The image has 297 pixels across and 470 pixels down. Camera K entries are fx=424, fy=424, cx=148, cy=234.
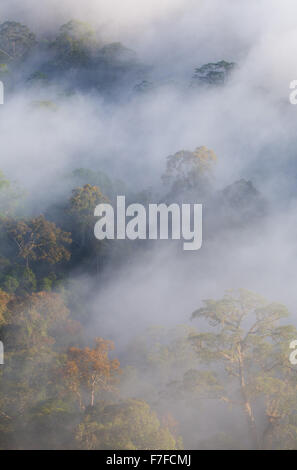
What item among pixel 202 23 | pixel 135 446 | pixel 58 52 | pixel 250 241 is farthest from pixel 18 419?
pixel 202 23

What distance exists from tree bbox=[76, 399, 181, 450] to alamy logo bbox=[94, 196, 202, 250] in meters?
22.9

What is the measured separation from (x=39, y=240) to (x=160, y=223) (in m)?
12.8

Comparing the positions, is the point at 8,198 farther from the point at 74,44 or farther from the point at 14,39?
the point at 14,39

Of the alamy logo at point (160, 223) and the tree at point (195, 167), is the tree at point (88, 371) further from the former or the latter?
the tree at point (195, 167)

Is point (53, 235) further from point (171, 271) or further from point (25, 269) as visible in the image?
point (171, 271)

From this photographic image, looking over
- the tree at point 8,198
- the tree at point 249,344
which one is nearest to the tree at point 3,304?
the tree at point 249,344

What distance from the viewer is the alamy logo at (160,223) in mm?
40281

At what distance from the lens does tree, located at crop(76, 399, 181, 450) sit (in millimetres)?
16266

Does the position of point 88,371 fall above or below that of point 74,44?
below

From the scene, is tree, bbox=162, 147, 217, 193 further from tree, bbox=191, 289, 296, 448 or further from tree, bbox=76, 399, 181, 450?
tree, bbox=76, 399, 181, 450

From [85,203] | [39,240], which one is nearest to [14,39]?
[85,203]

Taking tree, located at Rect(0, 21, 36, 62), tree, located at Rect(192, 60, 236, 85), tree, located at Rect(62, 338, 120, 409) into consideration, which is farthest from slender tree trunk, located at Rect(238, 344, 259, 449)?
tree, located at Rect(0, 21, 36, 62)

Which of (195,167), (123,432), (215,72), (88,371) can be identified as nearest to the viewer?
(123,432)

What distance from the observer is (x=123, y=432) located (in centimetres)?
1648
